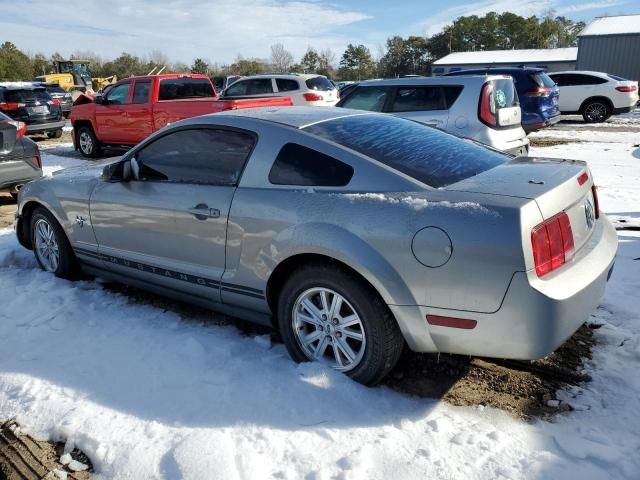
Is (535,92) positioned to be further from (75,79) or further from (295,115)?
(75,79)

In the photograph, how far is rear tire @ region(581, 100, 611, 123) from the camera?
686 inches

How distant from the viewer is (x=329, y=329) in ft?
9.86

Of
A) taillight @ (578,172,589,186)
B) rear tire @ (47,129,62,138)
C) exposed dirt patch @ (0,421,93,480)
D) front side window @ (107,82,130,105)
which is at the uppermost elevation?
front side window @ (107,82,130,105)

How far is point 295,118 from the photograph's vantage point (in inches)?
136

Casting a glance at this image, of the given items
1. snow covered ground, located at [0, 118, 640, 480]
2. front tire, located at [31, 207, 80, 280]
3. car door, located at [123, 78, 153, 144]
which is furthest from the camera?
car door, located at [123, 78, 153, 144]

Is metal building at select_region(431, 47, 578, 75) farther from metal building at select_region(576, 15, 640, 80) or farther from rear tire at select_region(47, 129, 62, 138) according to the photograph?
rear tire at select_region(47, 129, 62, 138)

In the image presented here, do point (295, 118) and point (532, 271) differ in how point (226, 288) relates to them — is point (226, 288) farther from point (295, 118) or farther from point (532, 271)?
point (532, 271)

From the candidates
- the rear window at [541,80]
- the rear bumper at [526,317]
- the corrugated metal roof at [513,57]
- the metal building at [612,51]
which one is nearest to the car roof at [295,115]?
the rear bumper at [526,317]

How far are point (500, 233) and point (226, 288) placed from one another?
5.75 ft

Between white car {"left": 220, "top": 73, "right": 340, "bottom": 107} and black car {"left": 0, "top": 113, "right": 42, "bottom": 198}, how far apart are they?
737cm

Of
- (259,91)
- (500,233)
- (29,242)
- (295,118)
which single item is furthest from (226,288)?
(259,91)

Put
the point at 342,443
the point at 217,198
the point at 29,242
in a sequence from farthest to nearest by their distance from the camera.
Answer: the point at 29,242, the point at 217,198, the point at 342,443

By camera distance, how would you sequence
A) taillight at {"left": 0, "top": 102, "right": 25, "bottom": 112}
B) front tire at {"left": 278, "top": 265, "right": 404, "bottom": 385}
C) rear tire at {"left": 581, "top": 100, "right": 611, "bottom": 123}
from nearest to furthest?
front tire at {"left": 278, "top": 265, "right": 404, "bottom": 385} → taillight at {"left": 0, "top": 102, "right": 25, "bottom": 112} → rear tire at {"left": 581, "top": 100, "right": 611, "bottom": 123}

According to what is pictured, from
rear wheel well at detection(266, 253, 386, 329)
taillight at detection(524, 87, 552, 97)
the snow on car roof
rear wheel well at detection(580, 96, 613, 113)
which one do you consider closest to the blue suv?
taillight at detection(524, 87, 552, 97)
